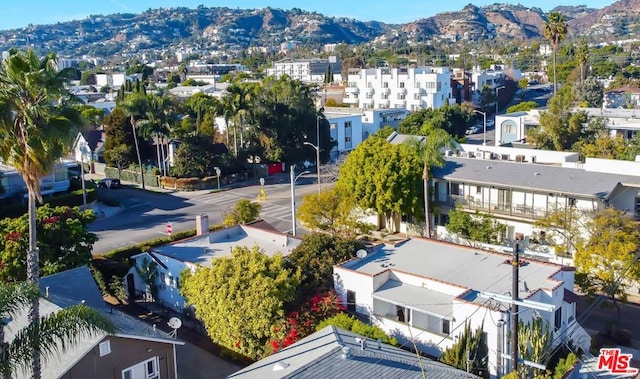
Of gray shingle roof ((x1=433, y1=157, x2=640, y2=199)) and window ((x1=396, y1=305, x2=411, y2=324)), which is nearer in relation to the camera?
window ((x1=396, y1=305, x2=411, y2=324))

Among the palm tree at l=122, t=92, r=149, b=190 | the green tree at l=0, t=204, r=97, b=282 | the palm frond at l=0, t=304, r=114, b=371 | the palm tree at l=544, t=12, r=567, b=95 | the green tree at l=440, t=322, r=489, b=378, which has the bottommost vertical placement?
the green tree at l=440, t=322, r=489, b=378

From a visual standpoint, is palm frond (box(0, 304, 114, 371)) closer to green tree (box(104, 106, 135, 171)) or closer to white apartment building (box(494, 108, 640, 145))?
green tree (box(104, 106, 135, 171))

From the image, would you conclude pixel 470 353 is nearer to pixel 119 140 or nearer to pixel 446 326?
pixel 446 326

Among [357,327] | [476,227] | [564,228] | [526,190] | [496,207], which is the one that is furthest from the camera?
[496,207]

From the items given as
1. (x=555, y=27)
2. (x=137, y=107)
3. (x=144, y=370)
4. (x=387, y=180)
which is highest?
(x=555, y=27)

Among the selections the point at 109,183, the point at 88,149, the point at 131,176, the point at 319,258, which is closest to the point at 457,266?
the point at 319,258

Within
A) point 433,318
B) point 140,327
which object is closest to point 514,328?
point 433,318

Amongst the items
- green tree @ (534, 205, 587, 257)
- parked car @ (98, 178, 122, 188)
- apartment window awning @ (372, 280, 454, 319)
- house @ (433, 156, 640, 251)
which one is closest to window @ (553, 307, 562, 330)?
apartment window awning @ (372, 280, 454, 319)
